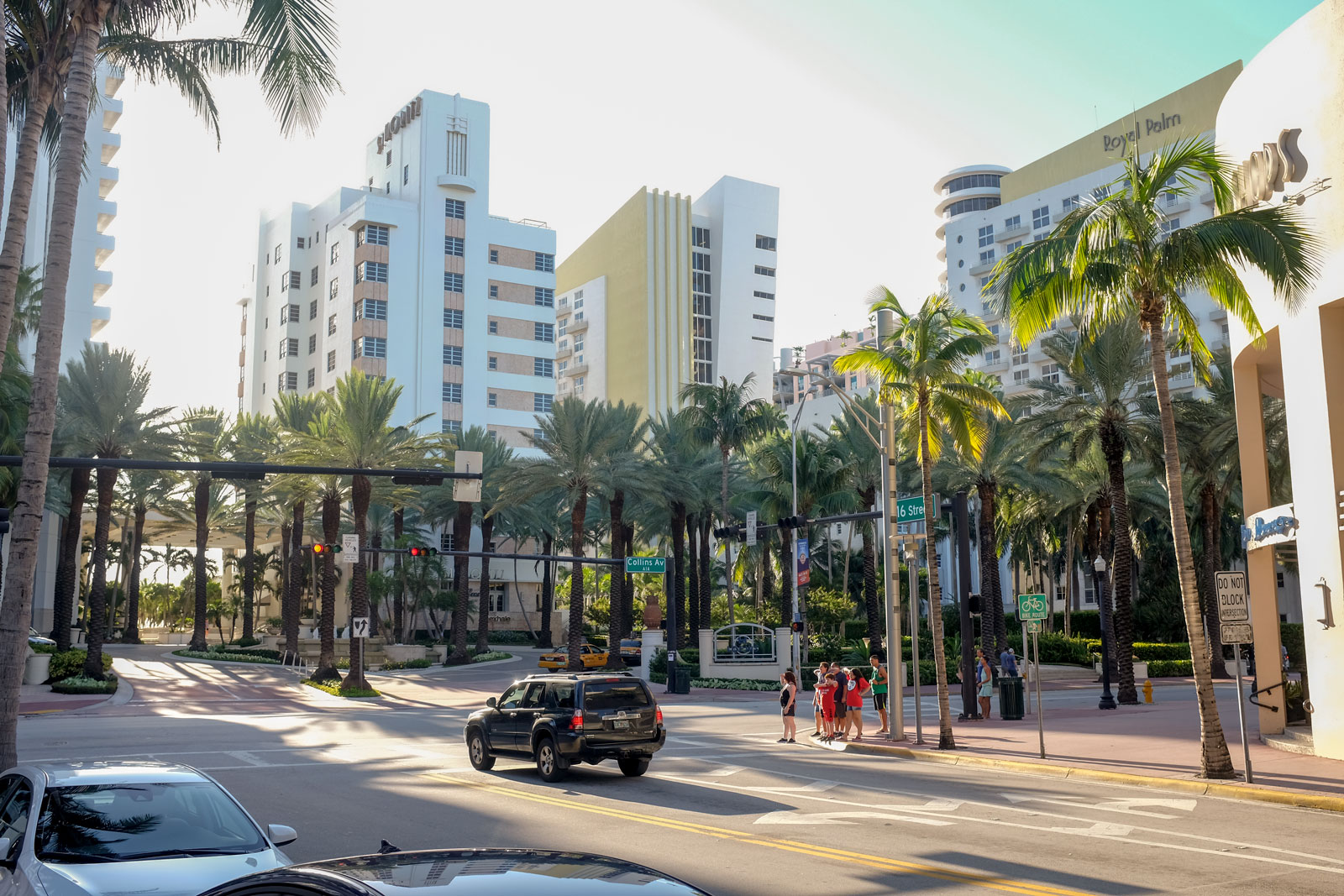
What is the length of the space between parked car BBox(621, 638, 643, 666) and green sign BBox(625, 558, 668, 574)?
31.7 ft

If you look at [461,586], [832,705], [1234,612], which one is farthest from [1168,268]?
[461,586]

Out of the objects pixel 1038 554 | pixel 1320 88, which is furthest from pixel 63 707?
pixel 1038 554

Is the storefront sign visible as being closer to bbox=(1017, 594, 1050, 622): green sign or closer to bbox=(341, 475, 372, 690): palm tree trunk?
bbox=(1017, 594, 1050, 622): green sign

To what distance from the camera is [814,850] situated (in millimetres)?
12266

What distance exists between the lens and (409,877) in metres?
3.79

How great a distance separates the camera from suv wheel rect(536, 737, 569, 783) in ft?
60.3

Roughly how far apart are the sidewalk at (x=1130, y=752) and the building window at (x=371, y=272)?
6434cm

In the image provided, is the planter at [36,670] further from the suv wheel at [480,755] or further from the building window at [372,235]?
the building window at [372,235]

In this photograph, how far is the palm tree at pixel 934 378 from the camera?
2423 cm

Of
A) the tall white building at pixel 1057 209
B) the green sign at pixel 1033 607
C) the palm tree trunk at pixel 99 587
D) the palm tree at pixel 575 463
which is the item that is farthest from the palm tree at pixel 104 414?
the tall white building at pixel 1057 209

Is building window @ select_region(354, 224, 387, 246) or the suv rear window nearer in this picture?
the suv rear window

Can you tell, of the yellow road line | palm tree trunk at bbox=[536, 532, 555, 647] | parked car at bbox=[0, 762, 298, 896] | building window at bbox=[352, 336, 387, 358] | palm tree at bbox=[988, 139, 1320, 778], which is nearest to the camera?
parked car at bbox=[0, 762, 298, 896]

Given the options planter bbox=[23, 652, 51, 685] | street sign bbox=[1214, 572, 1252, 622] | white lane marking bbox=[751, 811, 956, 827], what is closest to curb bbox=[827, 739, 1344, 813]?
street sign bbox=[1214, 572, 1252, 622]

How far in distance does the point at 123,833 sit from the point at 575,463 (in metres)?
42.8
